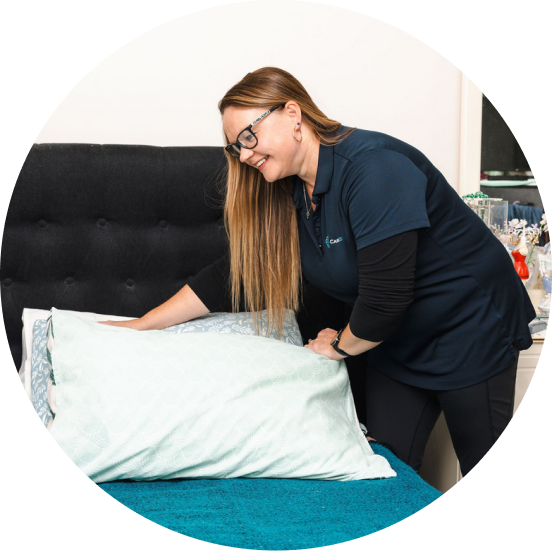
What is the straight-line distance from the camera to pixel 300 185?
1299 millimetres

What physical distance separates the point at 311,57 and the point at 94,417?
1.28 m

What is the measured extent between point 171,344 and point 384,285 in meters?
0.48

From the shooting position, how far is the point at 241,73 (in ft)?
5.38

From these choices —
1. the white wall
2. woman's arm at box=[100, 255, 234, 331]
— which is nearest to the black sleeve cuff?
woman's arm at box=[100, 255, 234, 331]

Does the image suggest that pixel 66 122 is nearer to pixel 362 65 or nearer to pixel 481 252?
pixel 362 65

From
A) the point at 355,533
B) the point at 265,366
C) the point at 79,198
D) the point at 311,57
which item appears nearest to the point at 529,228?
the point at 311,57

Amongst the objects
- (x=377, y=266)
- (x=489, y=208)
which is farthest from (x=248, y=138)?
(x=489, y=208)

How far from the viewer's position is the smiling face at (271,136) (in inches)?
44.0

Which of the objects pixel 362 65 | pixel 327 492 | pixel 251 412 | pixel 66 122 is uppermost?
pixel 362 65

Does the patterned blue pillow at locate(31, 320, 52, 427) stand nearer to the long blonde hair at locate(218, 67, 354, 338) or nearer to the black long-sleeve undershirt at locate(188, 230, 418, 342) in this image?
the long blonde hair at locate(218, 67, 354, 338)

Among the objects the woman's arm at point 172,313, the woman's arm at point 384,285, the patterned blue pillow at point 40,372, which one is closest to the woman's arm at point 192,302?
the woman's arm at point 172,313

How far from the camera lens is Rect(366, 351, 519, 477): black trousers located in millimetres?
1247

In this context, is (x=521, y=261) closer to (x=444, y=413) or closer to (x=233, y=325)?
(x=444, y=413)

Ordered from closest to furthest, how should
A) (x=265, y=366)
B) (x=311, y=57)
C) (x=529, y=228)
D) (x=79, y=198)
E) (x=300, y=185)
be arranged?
(x=265, y=366), (x=300, y=185), (x=79, y=198), (x=311, y=57), (x=529, y=228)
